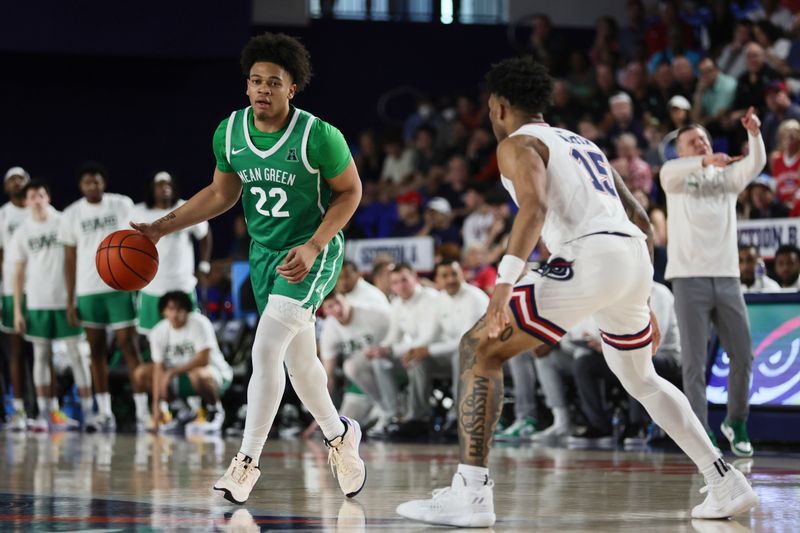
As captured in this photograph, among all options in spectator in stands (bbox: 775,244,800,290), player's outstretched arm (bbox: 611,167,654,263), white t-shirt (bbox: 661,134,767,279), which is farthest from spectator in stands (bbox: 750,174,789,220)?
player's outstretched arm (bbox: 611,167,654,263)

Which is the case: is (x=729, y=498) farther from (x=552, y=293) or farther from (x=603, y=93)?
(x=603, y=93)

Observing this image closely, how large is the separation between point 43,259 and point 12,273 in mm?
624

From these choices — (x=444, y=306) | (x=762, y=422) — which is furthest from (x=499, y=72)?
(x=444, y=306)

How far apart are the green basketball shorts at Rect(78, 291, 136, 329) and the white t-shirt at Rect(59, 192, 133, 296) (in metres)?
0.07

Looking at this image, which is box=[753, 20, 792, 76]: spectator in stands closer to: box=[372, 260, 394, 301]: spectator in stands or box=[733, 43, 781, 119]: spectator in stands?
box=[733, 43, 781, 119]: spectator in stands

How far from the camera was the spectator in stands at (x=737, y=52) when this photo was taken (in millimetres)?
14578

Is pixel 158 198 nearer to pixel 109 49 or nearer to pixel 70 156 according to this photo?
pixel 109 49

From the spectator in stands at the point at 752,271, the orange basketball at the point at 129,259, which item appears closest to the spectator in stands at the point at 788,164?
the spectator in stands at the point at 752,271

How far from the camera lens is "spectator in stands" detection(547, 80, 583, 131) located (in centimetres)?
1552

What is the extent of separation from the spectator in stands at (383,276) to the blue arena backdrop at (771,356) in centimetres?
392

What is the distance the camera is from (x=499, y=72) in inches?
204

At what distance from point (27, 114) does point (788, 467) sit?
14.1 m

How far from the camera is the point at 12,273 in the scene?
1330 centimetres

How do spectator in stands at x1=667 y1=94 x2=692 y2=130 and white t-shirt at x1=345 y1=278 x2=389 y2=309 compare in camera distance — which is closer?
white t-shirt at x1=345 y1=278 x2=389 y2=309
